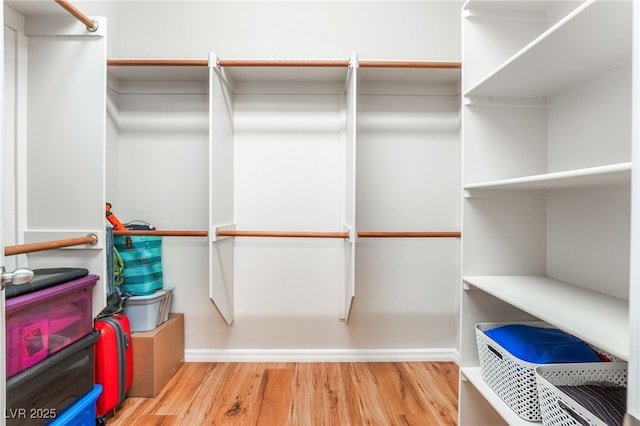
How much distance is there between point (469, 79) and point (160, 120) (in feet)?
5.77

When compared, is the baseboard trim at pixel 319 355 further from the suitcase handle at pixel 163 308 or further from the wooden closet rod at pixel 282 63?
the wooden closet rod at pixel 282 63

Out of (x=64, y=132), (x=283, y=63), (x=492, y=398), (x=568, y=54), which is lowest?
(x=492, y=398)

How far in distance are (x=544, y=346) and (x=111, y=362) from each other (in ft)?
5.81

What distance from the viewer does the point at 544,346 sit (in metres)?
1.12

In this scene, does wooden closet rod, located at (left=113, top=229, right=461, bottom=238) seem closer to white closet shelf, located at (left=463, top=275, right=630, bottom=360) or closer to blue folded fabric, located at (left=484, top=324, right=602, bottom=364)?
white closet shelf, located at (left=463, top=275, right=630, bottom=360)

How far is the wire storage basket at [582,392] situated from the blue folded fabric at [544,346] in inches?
2.0

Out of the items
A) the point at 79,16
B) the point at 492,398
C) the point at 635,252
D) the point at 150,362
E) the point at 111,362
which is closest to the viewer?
the point at 635,252

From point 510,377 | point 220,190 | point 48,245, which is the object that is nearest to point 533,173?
point 510,377

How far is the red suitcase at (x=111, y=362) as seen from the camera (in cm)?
154

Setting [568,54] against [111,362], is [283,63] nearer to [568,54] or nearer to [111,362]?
Result: [568,54]

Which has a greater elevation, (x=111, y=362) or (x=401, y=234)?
(x=401, y=234)

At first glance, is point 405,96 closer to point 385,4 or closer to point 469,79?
point 385,4

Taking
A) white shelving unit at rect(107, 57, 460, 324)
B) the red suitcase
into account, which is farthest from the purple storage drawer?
white shelving unit at rect(107, 57, 460, 324)

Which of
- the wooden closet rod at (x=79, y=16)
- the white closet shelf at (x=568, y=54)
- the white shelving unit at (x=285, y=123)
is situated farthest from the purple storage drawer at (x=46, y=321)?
the white closet shelf at (x=568, y=54)
